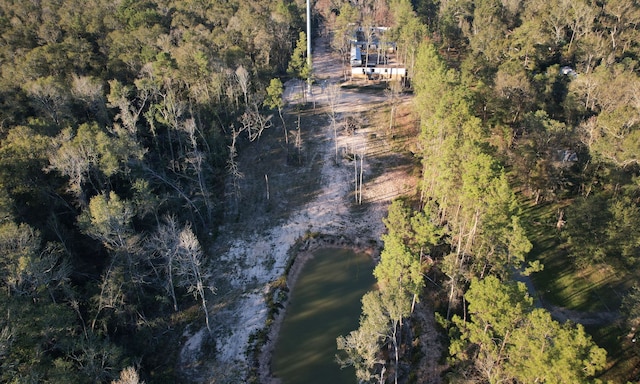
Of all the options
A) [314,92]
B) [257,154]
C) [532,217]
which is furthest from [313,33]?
[532,217]

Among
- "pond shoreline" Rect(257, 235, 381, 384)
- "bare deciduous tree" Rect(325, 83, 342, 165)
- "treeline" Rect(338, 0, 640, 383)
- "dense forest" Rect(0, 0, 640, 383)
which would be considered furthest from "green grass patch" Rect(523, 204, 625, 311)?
"bare deciduous tree" Rect(325, 83, 342, 165)

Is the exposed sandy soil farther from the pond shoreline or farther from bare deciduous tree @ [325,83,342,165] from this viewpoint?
bare deciduous tree @ [325,83,342,165]

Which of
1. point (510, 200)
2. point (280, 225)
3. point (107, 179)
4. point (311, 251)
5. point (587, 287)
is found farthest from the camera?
point (280, 225)

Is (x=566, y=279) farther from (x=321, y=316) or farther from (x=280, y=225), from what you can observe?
(x=280, y=225)

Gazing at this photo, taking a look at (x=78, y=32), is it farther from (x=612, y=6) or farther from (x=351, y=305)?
(x=612, y=6)

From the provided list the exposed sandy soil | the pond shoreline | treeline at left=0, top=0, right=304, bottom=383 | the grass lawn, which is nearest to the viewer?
treeline at left=0, top=0, right=304, bottom=383

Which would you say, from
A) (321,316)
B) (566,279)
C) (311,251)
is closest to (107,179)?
(311,251)

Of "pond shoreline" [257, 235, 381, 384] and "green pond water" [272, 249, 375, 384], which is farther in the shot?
"pond shoreline" [257, 235, 381, 384]

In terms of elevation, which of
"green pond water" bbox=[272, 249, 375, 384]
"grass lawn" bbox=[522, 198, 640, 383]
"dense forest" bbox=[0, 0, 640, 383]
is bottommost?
"green pond water" bbox=[272, 249, 375, 384]
